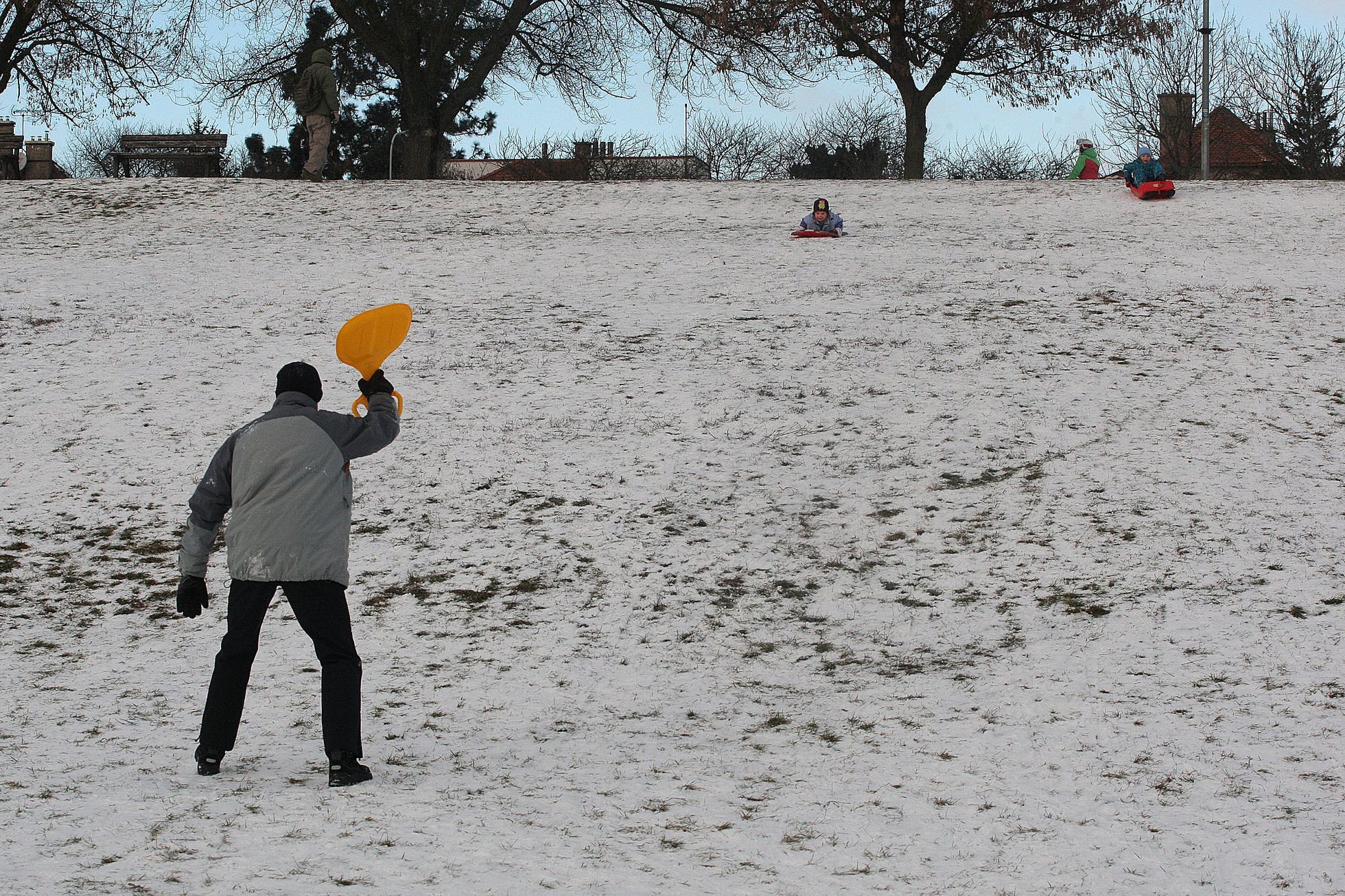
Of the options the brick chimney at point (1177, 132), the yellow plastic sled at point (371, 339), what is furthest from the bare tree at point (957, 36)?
the yellow plastic sled at point (371, 339)

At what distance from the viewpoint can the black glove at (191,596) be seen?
458 cm

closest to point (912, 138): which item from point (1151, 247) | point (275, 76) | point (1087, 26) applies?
point (1087, 26)

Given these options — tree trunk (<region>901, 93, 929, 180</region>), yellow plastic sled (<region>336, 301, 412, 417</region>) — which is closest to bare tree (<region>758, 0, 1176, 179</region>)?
tree trunk (<region>901, 93, 929, 180</region>)

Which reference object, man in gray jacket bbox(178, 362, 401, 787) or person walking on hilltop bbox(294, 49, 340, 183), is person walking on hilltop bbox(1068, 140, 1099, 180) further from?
man in gray jacket bbox(178, 362, 401, 787)

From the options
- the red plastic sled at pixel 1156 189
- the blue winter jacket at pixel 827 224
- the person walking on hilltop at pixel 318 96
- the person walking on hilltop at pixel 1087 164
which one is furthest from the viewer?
the person walking on hilltop at pixel 1087 164

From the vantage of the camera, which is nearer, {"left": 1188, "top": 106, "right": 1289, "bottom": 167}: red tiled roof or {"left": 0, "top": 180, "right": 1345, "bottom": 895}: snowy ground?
{"left": 0, "top": 180, "right": 1345, "bottom": 895}: snowy ground

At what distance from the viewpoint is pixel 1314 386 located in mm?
9984

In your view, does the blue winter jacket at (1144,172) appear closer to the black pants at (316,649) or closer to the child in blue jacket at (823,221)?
the child in blue jacket at (823,221)

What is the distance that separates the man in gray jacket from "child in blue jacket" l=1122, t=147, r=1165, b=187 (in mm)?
15979

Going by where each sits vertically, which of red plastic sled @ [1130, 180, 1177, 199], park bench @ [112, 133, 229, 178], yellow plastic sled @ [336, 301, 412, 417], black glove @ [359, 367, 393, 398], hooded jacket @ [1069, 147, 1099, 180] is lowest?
black glove @ [359, 367, 393, 398]

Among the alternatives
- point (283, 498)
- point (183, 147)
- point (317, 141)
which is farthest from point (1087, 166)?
point (283, 498)

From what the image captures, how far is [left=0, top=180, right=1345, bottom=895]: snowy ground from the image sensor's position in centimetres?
409

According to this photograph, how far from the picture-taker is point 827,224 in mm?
15820

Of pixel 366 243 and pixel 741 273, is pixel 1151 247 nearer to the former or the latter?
pixel 741 273
